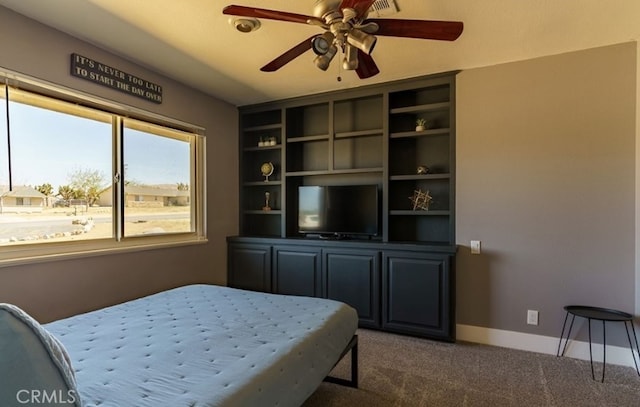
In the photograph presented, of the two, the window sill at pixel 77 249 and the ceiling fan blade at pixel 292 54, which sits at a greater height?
the ceiling fan blade at pixel 292 54

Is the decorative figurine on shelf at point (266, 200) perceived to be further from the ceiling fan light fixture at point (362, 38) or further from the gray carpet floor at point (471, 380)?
the ceiling fan light fixture at point (362, 38)

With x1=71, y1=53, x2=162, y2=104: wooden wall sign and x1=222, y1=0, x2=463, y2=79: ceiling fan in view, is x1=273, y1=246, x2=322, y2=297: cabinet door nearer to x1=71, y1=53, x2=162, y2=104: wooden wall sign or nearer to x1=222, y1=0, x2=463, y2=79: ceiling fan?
x1=71, y1=53, x2=162, y2=104: wooden wall sign

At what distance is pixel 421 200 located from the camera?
3.53 meters

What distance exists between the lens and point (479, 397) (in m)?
2.13

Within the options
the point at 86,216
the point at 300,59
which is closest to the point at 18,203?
the point at 86,216

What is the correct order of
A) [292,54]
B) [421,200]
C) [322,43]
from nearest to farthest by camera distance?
[322,43]
[292,54]
[421,200]

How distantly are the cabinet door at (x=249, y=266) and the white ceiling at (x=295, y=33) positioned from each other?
1942mm

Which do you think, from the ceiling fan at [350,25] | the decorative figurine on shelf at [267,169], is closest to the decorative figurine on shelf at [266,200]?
the decorative figurine on shelf at [267,169]

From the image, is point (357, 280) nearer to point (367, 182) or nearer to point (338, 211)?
point (338, 211)

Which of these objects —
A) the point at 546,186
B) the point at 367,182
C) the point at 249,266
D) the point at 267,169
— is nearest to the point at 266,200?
the point at 267,169

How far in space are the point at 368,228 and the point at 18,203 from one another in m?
2.94

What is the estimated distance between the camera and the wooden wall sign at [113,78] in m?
2.56

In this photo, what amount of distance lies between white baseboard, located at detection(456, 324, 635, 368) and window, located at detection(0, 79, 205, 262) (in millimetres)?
3084

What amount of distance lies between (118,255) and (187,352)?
186cm
